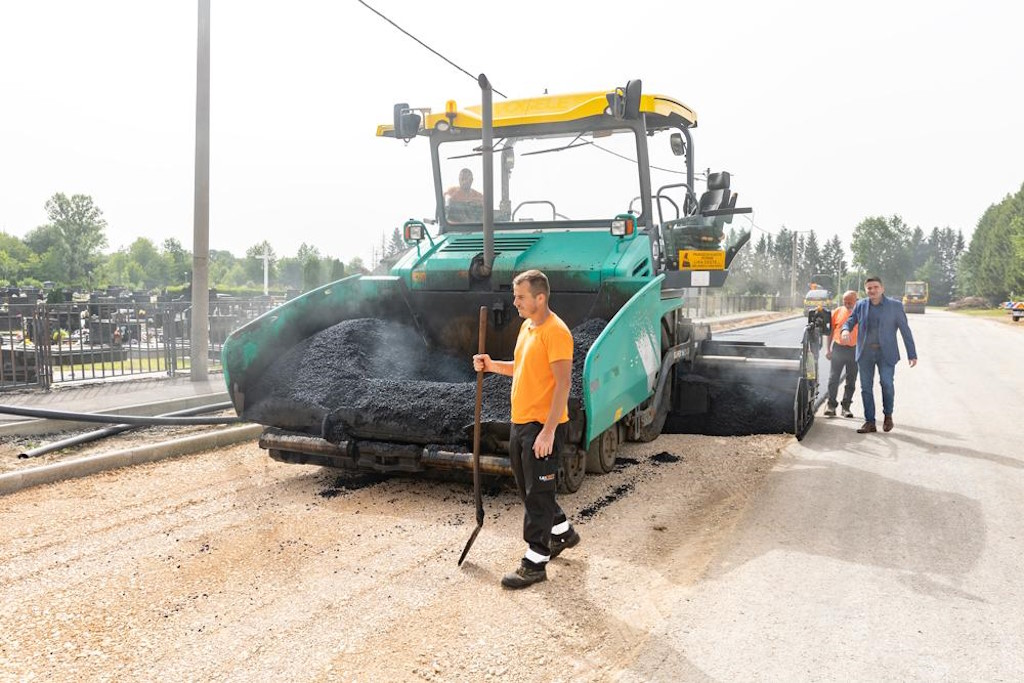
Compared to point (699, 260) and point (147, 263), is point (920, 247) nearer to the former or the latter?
point (147, 263)

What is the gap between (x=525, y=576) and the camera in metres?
3.97

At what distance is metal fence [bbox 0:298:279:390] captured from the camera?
10219 millimetres

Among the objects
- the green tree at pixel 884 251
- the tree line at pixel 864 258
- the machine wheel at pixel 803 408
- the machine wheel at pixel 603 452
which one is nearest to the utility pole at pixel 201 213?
the machine wheel at pixel 603 452

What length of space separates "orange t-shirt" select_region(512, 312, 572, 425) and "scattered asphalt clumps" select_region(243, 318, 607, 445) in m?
0.90

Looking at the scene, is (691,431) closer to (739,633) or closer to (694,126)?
(694,126)

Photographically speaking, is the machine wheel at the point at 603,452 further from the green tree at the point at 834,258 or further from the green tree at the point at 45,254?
the green tree at the point at 834,258

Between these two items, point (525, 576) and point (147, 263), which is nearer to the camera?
point (525, 576)

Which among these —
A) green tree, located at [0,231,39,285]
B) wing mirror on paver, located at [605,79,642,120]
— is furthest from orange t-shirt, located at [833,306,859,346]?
green tree, located at [0,231,39,285]

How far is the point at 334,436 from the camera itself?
5.47 metres

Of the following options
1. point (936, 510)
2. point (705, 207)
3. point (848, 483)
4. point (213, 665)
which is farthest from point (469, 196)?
point (213, 665)

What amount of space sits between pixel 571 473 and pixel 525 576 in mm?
1528

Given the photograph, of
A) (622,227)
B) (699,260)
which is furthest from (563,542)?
(699,260)

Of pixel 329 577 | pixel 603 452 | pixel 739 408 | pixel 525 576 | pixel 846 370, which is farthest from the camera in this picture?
pixel 846 370

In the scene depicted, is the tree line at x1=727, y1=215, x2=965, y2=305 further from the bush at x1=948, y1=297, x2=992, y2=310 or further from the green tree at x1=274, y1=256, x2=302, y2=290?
the green tree at x1=274, y1=256, x2=302, y2=290
